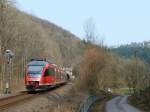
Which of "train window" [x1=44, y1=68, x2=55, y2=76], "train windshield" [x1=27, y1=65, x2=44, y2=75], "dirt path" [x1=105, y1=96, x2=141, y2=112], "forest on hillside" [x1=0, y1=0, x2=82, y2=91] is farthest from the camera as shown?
"dirt path" [x1=105, y1=96, x2=141, y2=112]

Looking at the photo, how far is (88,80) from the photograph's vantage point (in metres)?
83.9

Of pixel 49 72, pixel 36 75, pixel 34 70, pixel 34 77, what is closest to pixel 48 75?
pixel 49 72

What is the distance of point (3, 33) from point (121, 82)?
360 feet

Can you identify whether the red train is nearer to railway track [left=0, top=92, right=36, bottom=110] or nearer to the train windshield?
the train windshield

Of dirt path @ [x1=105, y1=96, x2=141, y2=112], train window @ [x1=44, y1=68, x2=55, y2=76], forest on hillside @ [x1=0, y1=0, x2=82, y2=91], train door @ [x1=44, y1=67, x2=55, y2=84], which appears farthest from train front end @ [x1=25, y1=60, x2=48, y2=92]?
dirt path @ [x1=105, y1=96, x2=141, y2=112]

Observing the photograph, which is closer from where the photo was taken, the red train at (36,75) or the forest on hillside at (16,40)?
the red train at (36,75)

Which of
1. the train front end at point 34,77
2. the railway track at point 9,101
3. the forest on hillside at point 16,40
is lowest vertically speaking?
the railway track at point 9,101

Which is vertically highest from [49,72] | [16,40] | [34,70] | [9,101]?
[16,40]

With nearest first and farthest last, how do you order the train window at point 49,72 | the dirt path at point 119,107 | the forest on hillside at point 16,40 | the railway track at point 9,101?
the railway track at point 9,101, the train window at point 49,72, the forest on hillside at point 16,40, the dirt path at point 119,107

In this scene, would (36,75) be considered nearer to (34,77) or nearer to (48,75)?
(34,77)

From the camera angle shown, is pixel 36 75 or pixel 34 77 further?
pixel 36 75

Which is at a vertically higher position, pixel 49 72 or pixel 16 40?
pixel 16 40

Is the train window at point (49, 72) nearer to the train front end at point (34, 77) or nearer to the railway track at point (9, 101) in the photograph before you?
the train front end at point (34, 77)

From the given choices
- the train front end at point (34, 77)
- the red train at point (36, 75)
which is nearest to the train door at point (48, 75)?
the red train at point (36, 75)
